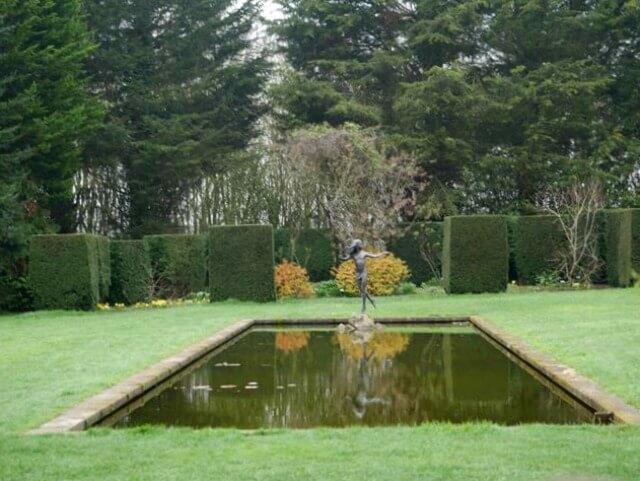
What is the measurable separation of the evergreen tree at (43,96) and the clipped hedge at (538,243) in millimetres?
11807

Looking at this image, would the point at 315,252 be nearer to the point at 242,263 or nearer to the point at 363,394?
the point at 242,263

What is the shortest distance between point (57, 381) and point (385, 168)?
1653cm

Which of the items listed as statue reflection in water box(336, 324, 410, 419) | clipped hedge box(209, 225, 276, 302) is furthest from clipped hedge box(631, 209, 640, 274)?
Answer: statue reflection in water box(336, 324, 410, 419)

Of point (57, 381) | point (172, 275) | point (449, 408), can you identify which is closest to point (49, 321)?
point (172, 275)

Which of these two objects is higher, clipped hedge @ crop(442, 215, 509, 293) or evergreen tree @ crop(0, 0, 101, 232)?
evergreen tree @ crop(0, 0, 101, 232)

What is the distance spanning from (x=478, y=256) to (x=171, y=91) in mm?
13667

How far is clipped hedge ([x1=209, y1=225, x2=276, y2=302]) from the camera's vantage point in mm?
19875

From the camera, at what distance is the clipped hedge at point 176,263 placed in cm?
2114

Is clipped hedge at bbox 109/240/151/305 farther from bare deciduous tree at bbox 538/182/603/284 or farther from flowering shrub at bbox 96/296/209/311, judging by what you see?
bare deciduous tree at bbox 538/182/603/284

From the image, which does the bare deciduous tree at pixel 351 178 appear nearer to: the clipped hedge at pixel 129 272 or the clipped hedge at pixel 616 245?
the clipped hedge at pixel 616 245

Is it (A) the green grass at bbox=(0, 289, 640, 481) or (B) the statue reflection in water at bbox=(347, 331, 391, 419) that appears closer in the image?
(A) the green grass at bbox=(0, 289, 640, 481)

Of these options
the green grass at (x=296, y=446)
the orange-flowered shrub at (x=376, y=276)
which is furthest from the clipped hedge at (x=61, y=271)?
the green grass at (x=296, y=446)

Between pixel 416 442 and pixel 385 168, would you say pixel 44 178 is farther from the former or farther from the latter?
pixel 416 442

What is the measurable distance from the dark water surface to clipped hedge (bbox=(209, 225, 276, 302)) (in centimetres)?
750
